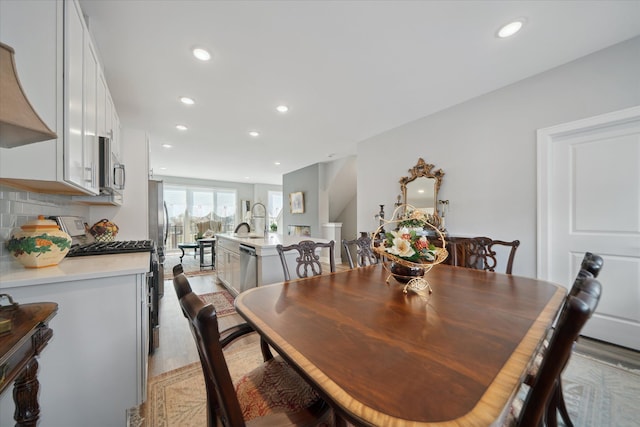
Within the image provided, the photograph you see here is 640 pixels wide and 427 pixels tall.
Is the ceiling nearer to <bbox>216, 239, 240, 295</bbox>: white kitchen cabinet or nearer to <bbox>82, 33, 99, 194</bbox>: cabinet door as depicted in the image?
<bbox>82, 33, 99, 194</bbox>: cabinet door

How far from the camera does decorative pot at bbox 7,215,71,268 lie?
4.25 feet

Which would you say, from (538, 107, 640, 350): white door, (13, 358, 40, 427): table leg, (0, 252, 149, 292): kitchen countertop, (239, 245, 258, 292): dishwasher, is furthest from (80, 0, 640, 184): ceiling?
(13, 358, 40, 427): table leg

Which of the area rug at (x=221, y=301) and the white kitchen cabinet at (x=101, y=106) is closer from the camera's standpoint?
the white kitchen cabinet at (x=101, y=106)

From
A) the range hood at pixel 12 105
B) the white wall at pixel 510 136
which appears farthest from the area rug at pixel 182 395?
the white wall at pixel 510 136

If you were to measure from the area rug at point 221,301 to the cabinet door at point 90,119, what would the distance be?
75.3 inches

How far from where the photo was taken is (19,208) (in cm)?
146

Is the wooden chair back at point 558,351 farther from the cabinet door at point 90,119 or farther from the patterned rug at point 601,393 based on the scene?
the cabinet door at point 90,119

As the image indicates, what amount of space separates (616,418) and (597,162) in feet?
6.67

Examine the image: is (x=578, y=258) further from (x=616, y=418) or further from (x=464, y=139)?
(x=464, y=139)

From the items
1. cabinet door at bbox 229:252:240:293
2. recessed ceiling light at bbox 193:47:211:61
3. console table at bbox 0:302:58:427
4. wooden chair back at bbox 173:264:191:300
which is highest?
recessed ceiling light at bbox 193:47:211:61

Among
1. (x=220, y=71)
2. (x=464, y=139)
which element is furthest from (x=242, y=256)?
(x=464, y=139)

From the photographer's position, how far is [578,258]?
2318 mm

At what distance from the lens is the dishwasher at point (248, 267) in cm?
271

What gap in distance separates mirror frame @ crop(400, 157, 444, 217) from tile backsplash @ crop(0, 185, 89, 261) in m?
3.82
